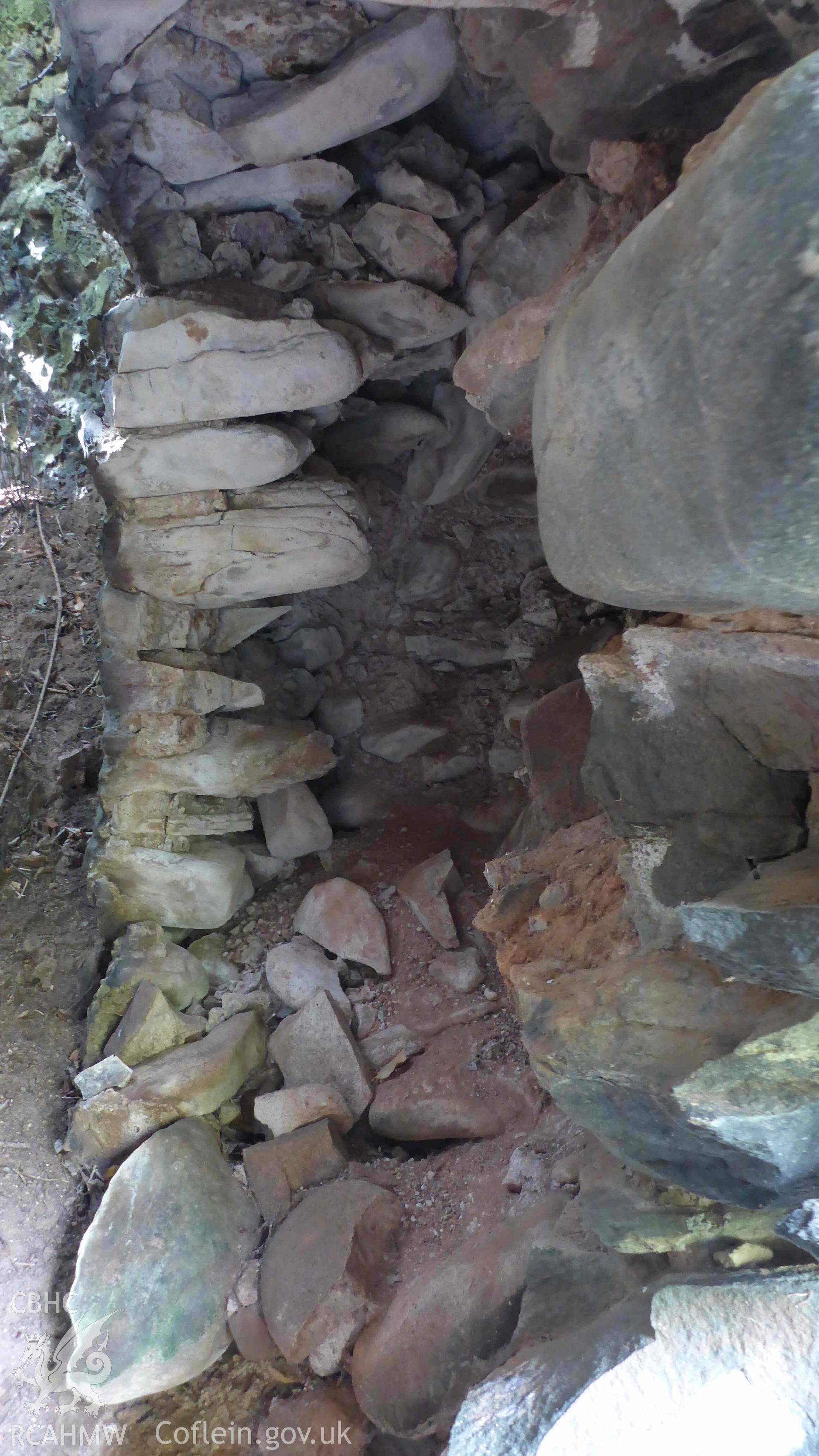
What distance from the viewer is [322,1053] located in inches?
132

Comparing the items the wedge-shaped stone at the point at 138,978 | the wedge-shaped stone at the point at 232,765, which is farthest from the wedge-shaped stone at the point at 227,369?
the wedge-shaped stone at the point at 138,978

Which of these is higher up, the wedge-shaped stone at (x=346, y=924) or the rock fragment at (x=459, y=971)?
the wedge-shaped stone at (x=346, y=924)

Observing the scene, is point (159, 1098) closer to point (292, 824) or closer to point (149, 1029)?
point (149, 1029)

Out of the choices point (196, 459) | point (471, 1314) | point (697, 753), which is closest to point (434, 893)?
point (471, 1314)

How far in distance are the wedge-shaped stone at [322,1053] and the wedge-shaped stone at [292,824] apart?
80 cm

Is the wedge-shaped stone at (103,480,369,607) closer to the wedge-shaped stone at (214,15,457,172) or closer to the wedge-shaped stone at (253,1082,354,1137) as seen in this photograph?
the wedge-shaped stone at (214,15,457,172)

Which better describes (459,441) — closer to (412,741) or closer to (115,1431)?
(412,741)

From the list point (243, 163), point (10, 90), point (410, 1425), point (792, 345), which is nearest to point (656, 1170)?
point (410, 1425)

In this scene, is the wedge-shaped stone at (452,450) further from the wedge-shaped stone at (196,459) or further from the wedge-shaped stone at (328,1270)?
the wedge-shaped stone at (328,1270)

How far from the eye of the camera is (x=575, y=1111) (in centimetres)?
207

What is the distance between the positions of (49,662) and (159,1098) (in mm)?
2574

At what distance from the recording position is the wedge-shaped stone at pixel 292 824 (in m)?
4.02

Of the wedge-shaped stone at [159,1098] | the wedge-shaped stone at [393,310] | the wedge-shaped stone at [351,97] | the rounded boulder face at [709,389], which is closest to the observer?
the rounded boulder face at [709,389]

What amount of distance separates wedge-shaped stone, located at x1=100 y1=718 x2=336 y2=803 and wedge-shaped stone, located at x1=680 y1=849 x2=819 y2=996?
97.4 inches
